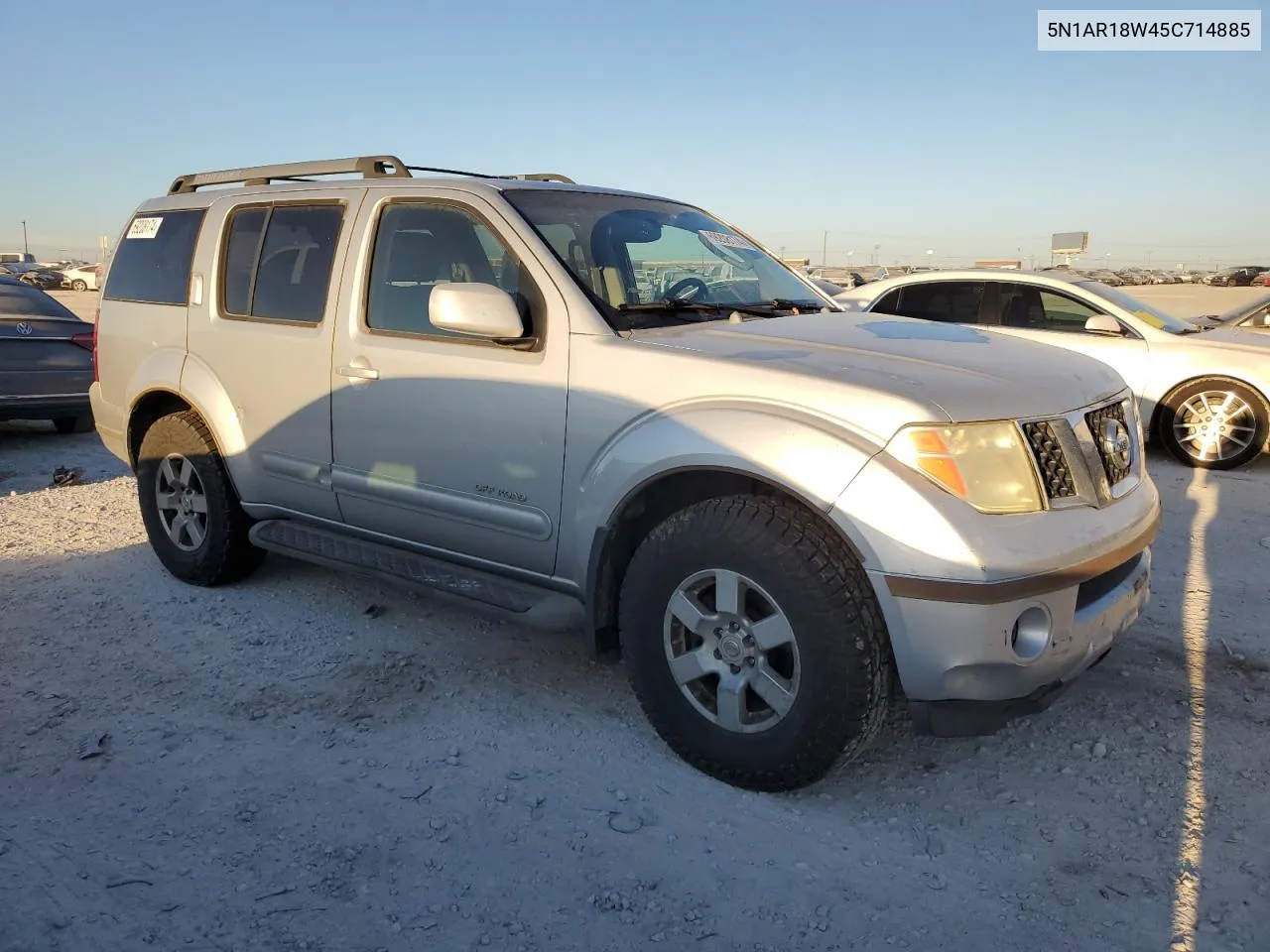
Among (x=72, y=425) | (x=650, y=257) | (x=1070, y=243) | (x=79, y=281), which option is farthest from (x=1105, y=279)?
(x=79, y=281)

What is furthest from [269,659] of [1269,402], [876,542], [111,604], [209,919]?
[1269,402]

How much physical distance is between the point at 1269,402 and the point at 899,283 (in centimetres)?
314

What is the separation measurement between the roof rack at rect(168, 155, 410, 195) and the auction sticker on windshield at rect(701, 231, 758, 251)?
1.32m

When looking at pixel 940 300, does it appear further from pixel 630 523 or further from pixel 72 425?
pixel 72 425

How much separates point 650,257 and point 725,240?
20.1 inches

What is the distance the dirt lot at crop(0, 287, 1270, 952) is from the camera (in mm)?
2488

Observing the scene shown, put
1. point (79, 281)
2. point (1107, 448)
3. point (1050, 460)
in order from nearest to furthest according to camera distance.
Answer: point (1050, 460) < point (1107, 448) < point (79, 281)

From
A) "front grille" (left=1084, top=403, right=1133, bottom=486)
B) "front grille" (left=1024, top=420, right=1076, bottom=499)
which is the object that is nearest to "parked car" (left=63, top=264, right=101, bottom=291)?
"front grille" (left=1084, top=403, right=1133, bottom=486)

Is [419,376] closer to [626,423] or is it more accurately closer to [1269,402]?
[626,423]

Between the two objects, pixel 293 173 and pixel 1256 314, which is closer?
pixel 293 173

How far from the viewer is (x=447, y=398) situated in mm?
3689

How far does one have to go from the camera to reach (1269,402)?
7773mm

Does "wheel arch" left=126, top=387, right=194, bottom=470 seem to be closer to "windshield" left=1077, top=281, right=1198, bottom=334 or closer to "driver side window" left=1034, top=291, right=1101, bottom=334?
"driver side window" left=1034, top=291, right=1101, bottom=334

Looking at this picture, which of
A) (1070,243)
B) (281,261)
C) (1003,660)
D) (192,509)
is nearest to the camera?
(1003,660)
